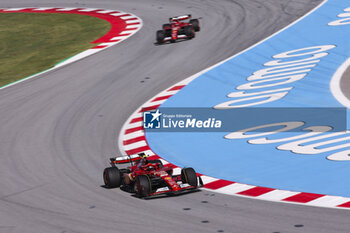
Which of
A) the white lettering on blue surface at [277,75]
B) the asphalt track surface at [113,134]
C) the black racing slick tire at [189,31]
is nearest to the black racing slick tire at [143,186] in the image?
the asphalt track surface at [113,134]

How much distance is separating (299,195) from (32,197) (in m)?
5.86

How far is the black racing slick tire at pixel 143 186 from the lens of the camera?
45.9ft

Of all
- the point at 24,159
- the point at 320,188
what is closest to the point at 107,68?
the point at 24,159

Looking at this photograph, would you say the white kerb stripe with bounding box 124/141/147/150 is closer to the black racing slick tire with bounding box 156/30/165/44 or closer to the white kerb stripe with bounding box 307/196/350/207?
the white kerb stripe with bounding box 307/196/350/207

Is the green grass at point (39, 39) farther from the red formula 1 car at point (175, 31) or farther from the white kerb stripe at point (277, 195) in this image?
the white kerb stripe at point (277, 195)

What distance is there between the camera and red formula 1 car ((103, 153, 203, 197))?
14.0 metres

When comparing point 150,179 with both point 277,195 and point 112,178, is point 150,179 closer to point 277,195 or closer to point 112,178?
point 112,178

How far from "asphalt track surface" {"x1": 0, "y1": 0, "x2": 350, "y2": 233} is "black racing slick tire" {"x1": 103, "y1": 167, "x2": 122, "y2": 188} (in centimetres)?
19

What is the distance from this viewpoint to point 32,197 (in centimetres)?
1477

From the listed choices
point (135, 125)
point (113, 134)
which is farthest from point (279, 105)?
point (113, 134)

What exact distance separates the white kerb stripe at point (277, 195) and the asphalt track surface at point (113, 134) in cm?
33

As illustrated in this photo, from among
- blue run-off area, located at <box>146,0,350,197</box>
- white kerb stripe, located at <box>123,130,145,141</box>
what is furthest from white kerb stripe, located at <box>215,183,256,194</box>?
white kerb stripe, located at <box>123,130,145,141</box>

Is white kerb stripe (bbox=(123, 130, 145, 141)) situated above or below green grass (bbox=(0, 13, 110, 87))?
below

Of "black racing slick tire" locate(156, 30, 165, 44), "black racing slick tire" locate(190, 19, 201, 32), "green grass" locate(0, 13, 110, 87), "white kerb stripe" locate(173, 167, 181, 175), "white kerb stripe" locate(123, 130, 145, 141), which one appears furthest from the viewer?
"black racing slick tire" locate(190, 19, 201, 32)
